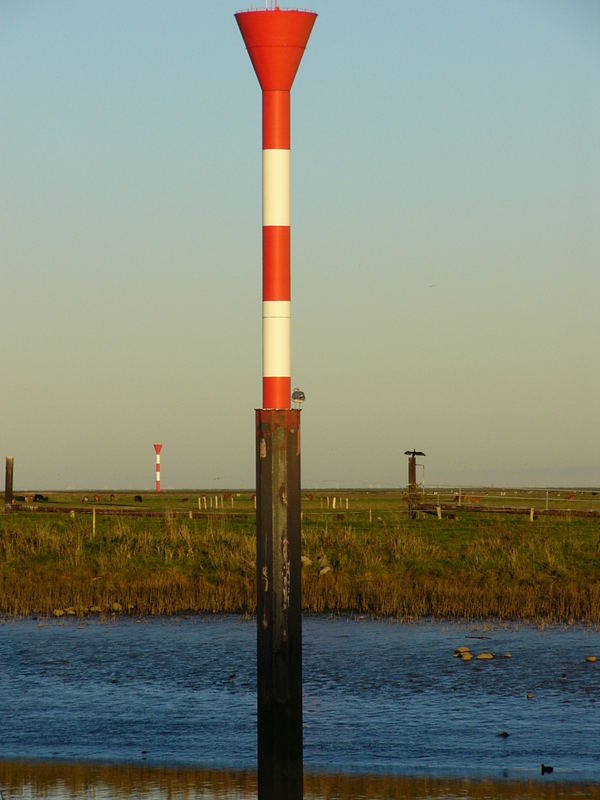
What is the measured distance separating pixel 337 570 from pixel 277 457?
25393mm

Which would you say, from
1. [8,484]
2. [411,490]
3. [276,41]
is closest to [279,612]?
[276,41]

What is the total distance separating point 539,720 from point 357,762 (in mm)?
3839

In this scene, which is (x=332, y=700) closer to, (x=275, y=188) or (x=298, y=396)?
(x=298, y=396)

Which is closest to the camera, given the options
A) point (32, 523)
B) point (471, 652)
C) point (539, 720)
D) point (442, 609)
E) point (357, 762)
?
point (357, 762)

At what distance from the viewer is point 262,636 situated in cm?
1541

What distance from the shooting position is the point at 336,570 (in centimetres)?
4050

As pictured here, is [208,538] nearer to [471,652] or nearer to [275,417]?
[471,652]

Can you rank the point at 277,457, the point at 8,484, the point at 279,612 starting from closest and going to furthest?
the point at 279,612
the point at 277,457
the point at 8,484

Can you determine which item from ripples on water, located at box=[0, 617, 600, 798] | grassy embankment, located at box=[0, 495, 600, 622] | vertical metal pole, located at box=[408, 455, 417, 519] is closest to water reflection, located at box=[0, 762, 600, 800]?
ripples on water, located at box=[0, 617, 600, 798]

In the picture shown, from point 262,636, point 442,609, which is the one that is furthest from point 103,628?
point 262,636

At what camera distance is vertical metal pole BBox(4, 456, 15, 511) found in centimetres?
7225

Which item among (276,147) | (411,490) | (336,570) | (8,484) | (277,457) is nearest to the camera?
(277,457)

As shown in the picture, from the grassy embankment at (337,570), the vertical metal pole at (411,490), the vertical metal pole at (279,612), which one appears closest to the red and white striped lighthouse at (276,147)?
the vertical metal pole at (279,612)

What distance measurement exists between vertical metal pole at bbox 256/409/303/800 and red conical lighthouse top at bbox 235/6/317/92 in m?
4.14
